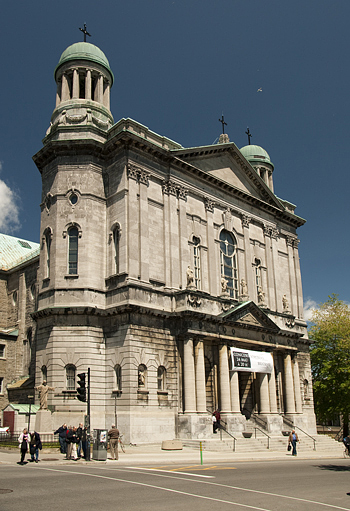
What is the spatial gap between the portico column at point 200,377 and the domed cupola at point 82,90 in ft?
60.6

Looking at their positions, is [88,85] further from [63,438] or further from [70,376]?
[63,438]

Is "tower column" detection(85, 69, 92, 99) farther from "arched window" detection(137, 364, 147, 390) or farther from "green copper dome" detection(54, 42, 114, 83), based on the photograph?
"arched window" detection(137, 364, 147, 390)

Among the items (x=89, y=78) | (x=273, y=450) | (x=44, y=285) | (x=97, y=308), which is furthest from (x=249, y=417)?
(x=89, y=78)

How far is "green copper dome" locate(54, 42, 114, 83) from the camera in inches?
1700

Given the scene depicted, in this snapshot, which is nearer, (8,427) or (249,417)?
(8,427)

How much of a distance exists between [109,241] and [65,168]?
6.63 metres

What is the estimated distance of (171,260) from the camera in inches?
1501

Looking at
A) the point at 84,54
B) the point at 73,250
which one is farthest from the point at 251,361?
the point at 84,54

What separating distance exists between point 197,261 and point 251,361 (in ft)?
29.4

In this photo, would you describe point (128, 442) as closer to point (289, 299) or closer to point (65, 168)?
point (65, 168)

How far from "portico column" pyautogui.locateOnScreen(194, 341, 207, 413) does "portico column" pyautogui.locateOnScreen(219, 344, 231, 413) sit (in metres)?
2.15

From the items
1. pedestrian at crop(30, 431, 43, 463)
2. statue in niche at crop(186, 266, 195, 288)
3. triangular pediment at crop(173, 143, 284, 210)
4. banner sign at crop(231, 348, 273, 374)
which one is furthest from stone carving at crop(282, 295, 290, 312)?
pedestrian at crop(30, 431, 43, 463)

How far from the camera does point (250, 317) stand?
4156 cm

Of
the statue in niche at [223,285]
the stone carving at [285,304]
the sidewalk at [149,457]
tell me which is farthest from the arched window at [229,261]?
the sidewalk at [149,457]
